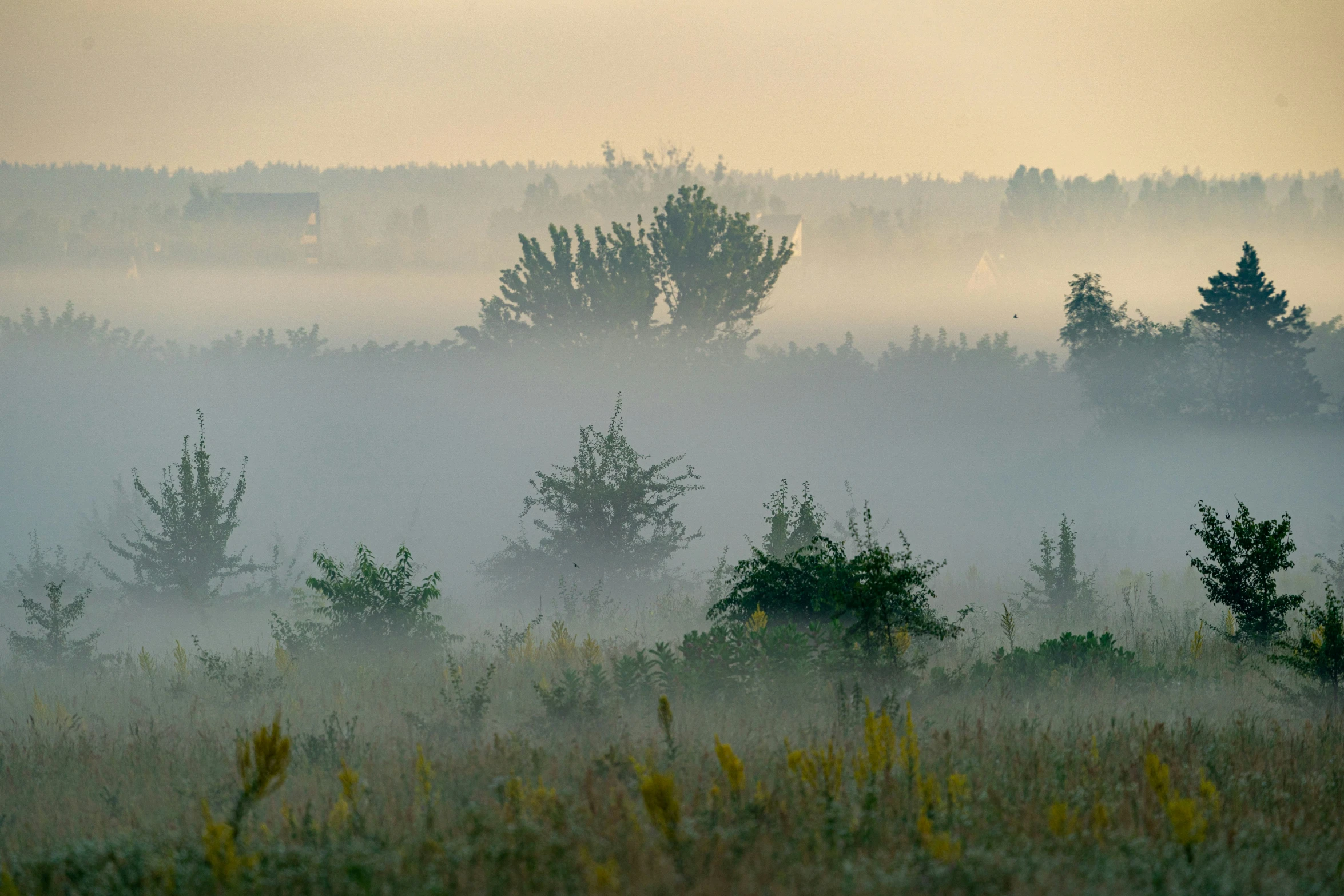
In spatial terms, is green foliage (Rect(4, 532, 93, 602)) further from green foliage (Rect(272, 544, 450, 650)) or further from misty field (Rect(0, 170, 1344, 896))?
green foliage (Rect(272, 544, 450, 650))

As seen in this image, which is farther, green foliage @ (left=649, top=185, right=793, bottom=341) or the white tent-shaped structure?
the white tent-shaped structure

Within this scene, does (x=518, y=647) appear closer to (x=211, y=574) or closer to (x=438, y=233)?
(x=211, y=574)

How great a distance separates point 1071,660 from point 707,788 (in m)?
5.31

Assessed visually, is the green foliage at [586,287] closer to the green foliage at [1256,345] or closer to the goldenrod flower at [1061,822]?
the green foliage at [1256,345]

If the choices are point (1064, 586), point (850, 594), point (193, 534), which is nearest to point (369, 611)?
point (193, 534)

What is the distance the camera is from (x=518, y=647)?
1153cm

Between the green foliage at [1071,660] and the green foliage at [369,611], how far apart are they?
718cm

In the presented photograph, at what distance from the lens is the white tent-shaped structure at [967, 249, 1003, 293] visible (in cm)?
9638

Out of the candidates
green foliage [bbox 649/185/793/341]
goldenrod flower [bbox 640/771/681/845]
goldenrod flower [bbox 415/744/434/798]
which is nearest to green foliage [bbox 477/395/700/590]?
goldenrod flower [bbox 415/744/434/798]

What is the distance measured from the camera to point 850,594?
8.47 meters

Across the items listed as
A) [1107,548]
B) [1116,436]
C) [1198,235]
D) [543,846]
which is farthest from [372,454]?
[1198,235]

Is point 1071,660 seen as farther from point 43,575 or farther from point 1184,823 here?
point 43,575

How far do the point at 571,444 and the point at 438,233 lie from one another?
247 feet

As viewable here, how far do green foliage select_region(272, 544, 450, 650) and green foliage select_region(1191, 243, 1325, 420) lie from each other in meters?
33.4
